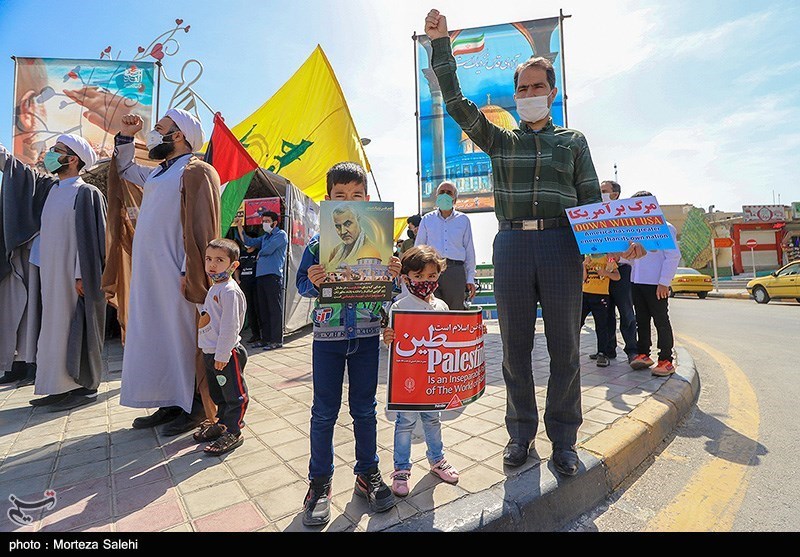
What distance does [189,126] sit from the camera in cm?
297

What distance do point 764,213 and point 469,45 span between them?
32.7 m

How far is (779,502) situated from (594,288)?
3.19m

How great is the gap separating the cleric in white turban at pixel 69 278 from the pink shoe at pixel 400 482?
3.10 meters

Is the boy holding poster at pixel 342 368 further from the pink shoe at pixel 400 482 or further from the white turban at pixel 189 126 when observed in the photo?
the white turban at pixel 189 126

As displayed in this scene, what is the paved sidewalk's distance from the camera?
1792mm

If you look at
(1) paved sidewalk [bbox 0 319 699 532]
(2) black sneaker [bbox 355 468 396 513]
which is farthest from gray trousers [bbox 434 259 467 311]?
(2) black sneaker [bbox 355 468 396 513]

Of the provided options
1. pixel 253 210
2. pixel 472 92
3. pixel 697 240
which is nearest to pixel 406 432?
pixel 253 210

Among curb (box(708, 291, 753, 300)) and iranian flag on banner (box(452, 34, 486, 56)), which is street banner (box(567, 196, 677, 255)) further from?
curb (box(708, 291, 753, 300))

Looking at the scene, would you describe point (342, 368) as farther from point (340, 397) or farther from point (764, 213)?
point (764, 213)

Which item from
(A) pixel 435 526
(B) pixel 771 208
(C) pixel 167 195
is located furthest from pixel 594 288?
(B) pixel 771 208

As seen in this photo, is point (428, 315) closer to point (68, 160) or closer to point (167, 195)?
point (167, 195)

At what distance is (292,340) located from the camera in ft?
22.9

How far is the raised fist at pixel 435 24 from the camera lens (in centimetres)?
203
